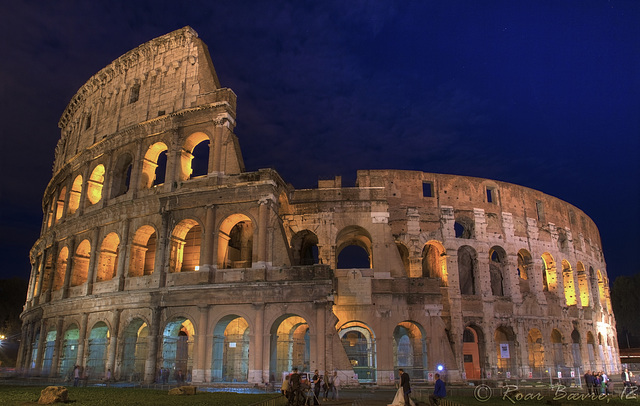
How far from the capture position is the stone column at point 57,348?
23.8 metres

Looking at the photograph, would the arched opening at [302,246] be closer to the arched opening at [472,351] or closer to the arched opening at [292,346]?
the arched opening at [292,346]

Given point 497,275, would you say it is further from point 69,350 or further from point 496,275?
point 69,350

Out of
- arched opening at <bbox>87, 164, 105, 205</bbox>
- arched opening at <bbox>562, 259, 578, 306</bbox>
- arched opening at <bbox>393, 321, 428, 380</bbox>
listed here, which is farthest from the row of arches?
arched opening at <bbox>562, 259, 578, 306</bbox>

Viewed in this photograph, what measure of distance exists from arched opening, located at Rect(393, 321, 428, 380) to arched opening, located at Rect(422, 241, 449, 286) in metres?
3.44

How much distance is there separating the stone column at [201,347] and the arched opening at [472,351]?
45.1ft

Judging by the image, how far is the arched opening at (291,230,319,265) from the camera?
24891 mm

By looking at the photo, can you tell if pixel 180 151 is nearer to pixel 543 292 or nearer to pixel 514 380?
pixel 514 380

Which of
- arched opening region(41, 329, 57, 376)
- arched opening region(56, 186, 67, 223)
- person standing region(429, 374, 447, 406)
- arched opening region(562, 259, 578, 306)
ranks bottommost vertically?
person standing region(429, 374, 447, 406)

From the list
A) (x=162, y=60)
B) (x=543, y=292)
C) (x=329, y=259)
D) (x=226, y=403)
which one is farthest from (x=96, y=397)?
(x=543, y=292)

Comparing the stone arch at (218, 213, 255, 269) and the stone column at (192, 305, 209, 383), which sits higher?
the stone arch at (218, 213, 255, 269)

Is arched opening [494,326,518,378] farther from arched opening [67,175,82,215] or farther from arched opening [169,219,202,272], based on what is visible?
arched opening [67,175,82,215]

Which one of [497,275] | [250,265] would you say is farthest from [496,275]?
Answer: [250,265]

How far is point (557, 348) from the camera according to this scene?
2848 cm

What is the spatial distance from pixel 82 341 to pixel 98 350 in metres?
0.89
